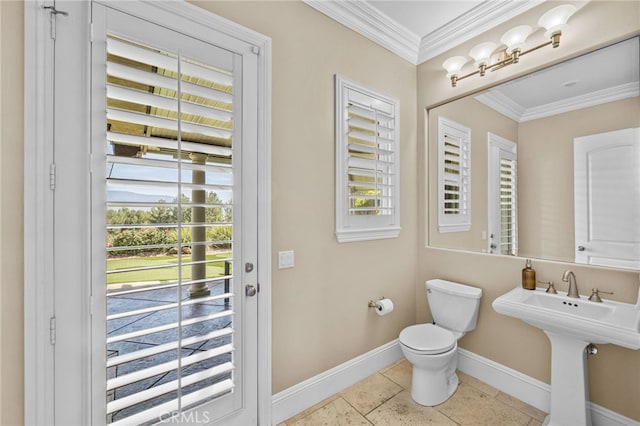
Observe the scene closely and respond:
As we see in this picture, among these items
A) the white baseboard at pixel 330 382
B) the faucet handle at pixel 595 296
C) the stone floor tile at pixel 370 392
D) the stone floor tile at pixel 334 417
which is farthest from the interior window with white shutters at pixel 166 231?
the faucet handle at pixel 595 296

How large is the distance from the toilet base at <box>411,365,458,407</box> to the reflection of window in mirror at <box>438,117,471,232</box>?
1.14 metres

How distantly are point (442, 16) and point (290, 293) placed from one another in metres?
2.35

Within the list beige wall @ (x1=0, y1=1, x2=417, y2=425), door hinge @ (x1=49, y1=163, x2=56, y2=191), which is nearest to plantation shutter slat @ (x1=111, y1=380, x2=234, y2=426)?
beige wall @ (x1=0, y1=1, x2=417, y2=425)

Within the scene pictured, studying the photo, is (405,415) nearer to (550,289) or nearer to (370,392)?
(370,392)


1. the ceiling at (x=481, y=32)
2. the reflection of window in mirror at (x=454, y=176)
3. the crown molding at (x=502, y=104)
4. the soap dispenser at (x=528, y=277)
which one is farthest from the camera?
the reflection of window in mirror at (x=454, y=176)

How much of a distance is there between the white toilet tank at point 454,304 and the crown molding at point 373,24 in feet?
6.55

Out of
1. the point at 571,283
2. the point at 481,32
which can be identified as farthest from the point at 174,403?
the point at 481,32

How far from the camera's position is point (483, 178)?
7.18 feet

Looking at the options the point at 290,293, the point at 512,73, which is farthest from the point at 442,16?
the point at 290,293

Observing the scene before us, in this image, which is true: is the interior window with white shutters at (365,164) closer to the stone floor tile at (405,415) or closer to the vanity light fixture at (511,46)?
the vanity light fixture at (511,46)

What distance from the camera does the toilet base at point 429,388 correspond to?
1.86m

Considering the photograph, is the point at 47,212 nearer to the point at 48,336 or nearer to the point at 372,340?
the point at 48,336

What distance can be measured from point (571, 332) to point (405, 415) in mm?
1066

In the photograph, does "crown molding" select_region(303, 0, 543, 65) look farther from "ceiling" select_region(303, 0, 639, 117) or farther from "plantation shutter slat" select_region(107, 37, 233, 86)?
"plantation shutter slat" select_region(107, 37, 233, 86)
